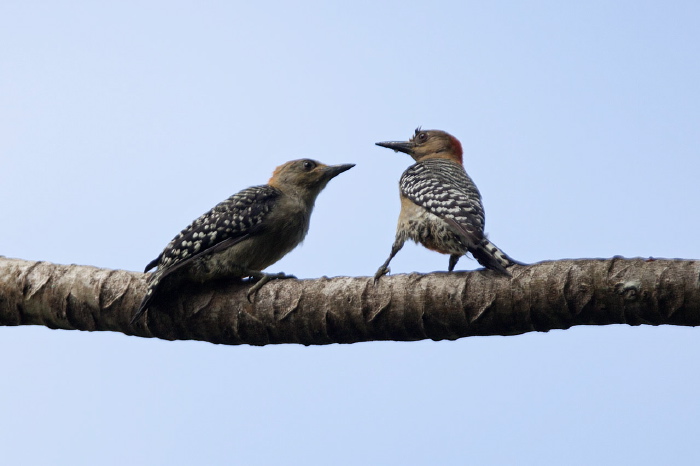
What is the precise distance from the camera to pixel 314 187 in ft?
22.8

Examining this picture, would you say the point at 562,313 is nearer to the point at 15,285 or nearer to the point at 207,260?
the point at 207,260

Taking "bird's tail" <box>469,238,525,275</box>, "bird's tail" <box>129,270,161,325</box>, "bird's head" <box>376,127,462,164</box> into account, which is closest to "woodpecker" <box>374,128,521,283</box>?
"bird's tail" <box>469,238,525,275</box>

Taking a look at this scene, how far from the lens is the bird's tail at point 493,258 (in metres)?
4.41

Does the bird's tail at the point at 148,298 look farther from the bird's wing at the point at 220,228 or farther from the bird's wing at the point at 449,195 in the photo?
the bird's wing at the point at 449,195

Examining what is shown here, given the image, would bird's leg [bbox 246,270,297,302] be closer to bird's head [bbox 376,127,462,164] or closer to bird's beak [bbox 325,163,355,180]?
bird's beak [bbox 325,163,355,180]

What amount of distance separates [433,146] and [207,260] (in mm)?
3289

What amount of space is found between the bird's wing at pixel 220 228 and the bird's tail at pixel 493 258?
186 centimetres

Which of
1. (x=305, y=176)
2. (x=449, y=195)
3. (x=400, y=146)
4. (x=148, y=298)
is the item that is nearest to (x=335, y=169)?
(x=305, y=176)

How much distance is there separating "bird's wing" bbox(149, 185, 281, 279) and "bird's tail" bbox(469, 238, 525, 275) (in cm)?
186

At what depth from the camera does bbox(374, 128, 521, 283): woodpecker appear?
4990 mm

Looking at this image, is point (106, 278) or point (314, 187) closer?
point (106, 278)

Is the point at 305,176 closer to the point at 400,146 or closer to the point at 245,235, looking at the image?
the point at 245,235

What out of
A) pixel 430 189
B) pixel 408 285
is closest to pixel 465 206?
pixel 430 189

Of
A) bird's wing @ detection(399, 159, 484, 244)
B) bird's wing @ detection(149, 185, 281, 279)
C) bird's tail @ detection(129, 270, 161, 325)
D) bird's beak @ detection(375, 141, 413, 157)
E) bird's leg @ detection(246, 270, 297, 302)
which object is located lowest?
bird's tail @ detection(129, 270, 161, 325)
